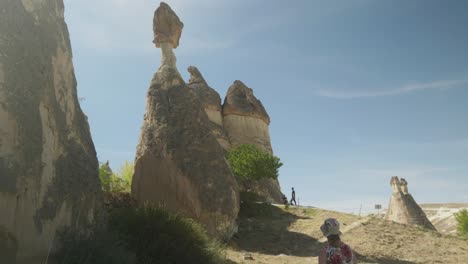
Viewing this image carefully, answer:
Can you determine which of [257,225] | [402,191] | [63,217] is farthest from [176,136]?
[402,191]

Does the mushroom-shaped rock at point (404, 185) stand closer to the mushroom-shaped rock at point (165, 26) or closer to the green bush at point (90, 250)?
the mushroom-shaped rock at point (165, 26)

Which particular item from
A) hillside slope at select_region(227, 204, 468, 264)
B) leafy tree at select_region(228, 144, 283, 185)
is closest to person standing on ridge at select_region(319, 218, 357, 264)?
Result: hillside slope at select_region(227, 204, 468, 264)

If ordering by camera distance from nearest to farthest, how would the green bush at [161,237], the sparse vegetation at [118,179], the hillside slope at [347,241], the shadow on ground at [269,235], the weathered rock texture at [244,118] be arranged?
the green bush at [161,237], the hillside slope at [347,241], the shadow on ground at [269,235], the sparse vegetation at [118,179], the weathered rock texture at [244,118]

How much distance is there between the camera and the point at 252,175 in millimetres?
19234

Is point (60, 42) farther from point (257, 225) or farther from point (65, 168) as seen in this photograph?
point (257, 225)

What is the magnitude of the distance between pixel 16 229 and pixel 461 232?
1595 cm

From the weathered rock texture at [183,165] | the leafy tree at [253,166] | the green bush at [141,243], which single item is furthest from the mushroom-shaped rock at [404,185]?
the green bush at [141,243]

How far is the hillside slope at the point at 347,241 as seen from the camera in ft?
35.7

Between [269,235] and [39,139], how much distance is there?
9.63m

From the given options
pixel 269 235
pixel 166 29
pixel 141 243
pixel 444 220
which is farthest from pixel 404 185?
pixel 141 243

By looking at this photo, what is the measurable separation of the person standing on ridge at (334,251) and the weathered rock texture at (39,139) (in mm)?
3406

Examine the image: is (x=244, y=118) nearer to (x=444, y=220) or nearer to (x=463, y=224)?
(x=444, y=220)

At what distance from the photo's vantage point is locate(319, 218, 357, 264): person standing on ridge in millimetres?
3994

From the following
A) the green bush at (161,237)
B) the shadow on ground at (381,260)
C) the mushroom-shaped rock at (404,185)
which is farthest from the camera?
the mushroom-shaped rock at (404,185)
